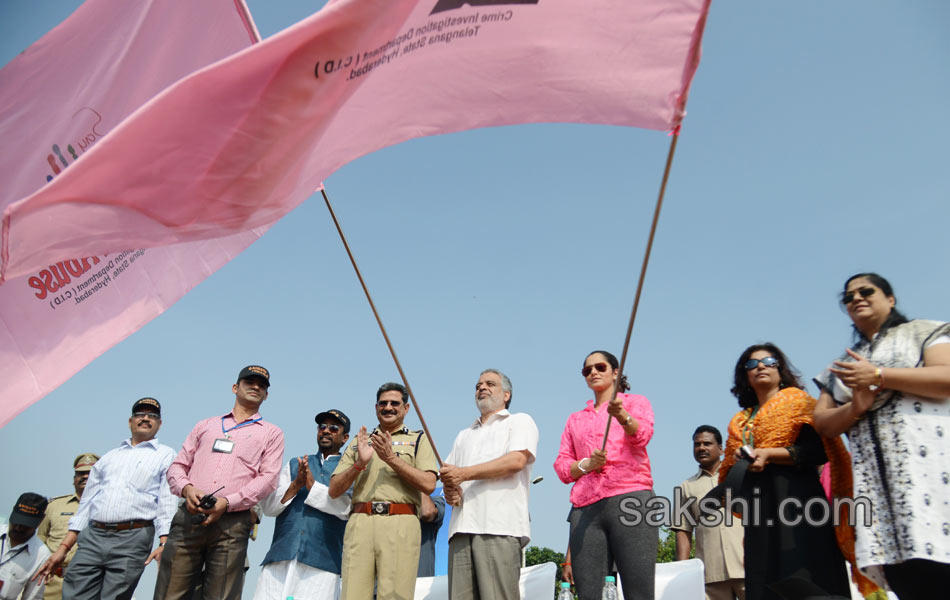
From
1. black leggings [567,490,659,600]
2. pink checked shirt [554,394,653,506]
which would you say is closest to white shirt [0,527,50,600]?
pink checked shirt [554,394,653,506]

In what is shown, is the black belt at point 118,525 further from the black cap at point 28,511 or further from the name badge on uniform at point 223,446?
the black cap at point 28,511

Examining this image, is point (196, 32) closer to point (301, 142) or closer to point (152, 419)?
point (301, 142)

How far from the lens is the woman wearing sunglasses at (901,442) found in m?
3.20

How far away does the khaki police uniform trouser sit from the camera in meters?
5.22

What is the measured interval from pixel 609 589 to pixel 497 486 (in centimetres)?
94

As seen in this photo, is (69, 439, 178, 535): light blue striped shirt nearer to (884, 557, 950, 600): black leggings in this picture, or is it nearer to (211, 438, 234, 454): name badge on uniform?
(211, 438, 234, 454): name badge on uniform

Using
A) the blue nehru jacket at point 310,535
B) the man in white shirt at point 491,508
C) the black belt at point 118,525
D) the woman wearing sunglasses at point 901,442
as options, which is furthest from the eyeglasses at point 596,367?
the black belt at point 118,525

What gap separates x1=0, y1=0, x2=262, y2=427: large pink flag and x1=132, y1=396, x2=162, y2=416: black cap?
2.92 m

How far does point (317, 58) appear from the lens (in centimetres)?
327

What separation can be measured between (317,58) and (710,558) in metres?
5.15

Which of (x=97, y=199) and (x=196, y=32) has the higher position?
(x=196, y=32)

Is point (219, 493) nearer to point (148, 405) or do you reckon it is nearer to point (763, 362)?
point (148, 405)

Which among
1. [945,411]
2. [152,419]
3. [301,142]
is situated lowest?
[945,411]

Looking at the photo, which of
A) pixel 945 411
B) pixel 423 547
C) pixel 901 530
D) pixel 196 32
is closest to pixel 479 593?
pixel 423 547
